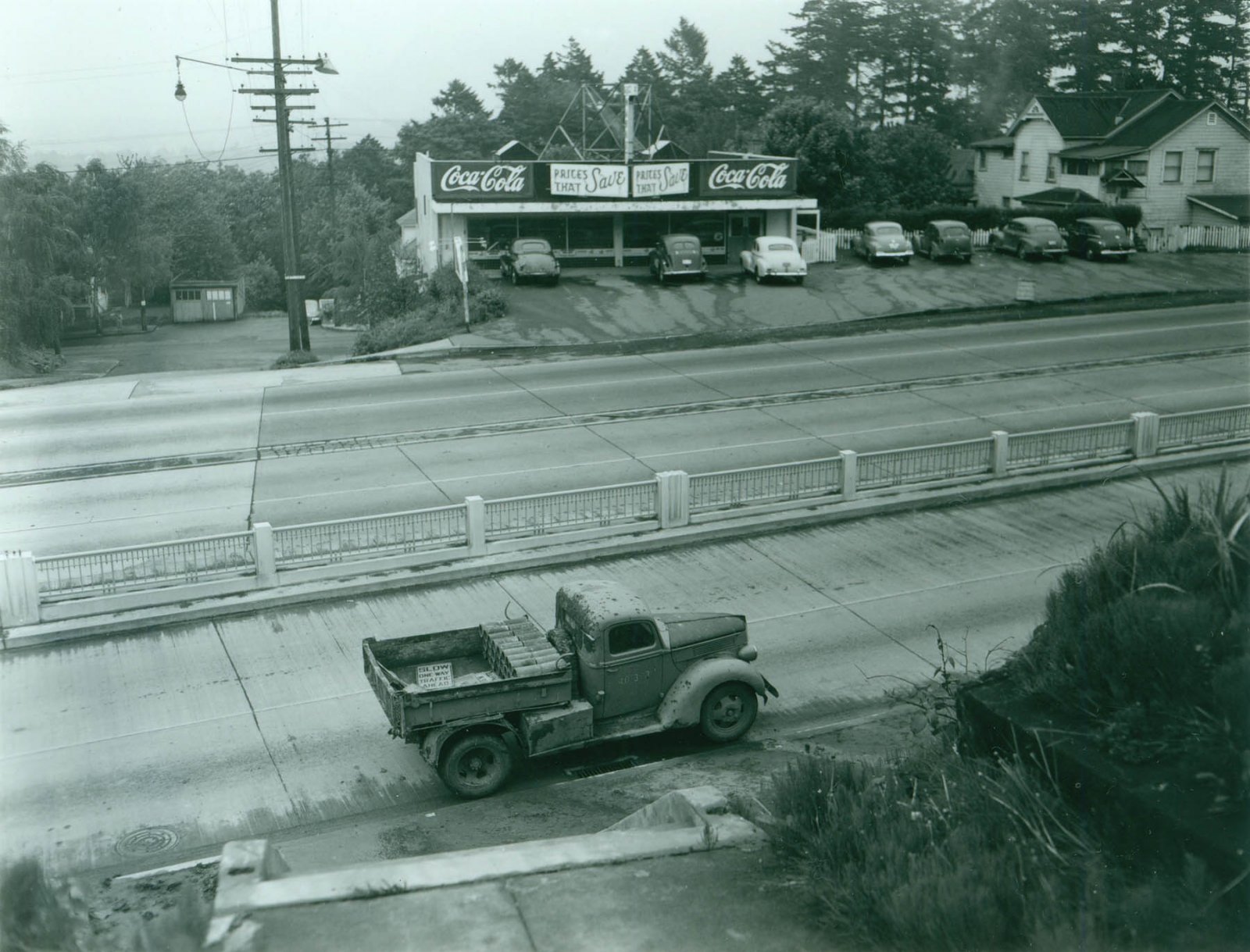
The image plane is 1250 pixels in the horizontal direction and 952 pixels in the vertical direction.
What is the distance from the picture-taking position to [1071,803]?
7148 mm

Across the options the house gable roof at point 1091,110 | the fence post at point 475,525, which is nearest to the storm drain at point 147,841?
the fence post at point 475,525

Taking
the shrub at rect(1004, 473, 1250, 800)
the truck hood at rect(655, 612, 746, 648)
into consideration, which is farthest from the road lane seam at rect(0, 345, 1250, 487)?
the shrub at rect(1004, 473, 1250, 800)

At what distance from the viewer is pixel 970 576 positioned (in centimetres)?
1708

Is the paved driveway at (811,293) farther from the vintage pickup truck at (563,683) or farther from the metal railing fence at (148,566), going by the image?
the vintage pickup truck at (563,683)

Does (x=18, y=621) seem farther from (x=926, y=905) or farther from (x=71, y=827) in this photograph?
(x=926, y=905)

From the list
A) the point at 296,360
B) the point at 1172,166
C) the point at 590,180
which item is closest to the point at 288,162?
the point at 296,360

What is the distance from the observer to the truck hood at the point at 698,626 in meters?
12.5

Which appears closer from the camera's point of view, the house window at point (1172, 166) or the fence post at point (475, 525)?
the fence post at point (475, 525)

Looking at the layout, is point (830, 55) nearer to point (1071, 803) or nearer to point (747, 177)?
point (747, 177)

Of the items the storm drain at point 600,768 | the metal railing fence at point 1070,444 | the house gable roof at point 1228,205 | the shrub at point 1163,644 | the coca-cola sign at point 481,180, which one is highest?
the coca-cola sign at point 481,180

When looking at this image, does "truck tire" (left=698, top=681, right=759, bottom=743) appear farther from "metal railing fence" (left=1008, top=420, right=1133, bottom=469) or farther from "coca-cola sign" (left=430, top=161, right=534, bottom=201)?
"coca-cola sign" (left=430, top=161, right=534, bottom=201)

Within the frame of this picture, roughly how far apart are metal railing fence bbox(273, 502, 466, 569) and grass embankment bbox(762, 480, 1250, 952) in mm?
9625

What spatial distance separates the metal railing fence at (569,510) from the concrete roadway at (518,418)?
2.41m

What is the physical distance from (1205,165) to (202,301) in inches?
2227
